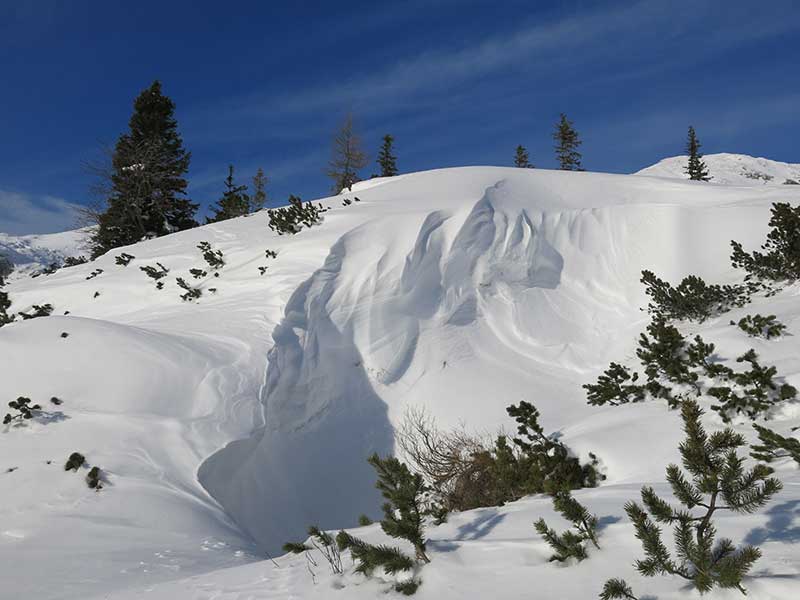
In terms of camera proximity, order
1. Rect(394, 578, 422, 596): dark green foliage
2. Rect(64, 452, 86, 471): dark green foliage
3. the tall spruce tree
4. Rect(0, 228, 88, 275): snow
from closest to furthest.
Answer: Rect(394, 578, 422, 596): dark green foliage
Rect(64, 452, 86, 471): dark green foliage
the tall spruce tree
Rect(0, 228, 88, 275): snow

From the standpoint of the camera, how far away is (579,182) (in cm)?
1691

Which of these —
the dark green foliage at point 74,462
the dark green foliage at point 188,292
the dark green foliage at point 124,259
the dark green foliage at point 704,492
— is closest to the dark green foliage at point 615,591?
the dark green foliage at point 704,492

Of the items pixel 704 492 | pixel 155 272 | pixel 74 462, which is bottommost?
pixel 74 462

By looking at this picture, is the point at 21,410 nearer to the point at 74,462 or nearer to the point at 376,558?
the point at 74,462

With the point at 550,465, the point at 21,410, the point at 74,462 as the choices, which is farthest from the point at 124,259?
the point at 550,465

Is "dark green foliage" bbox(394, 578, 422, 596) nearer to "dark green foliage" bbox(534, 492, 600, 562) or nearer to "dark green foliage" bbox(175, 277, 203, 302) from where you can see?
"dark green foliage" bbox(534, 492, 600, 562)

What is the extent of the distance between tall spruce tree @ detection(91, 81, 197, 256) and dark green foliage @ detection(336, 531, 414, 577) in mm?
26432

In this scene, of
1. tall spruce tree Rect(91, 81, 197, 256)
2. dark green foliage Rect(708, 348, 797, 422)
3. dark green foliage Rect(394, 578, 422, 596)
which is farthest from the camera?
tall spruce tree Rect(91, 81, 197, 256)

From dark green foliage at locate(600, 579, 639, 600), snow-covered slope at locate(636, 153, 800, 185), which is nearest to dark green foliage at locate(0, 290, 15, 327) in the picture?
dark green foliage at locate(600, 579, 639, 600)

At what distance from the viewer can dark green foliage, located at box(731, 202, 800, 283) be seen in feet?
32.4

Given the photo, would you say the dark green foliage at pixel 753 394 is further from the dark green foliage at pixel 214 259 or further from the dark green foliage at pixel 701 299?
the dark green foliage at pixel 214 259

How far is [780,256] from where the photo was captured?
33.4ft

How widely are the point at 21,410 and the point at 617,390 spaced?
29.6 ft

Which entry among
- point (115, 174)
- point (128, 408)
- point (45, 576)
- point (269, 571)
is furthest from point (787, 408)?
point (115, 174)
